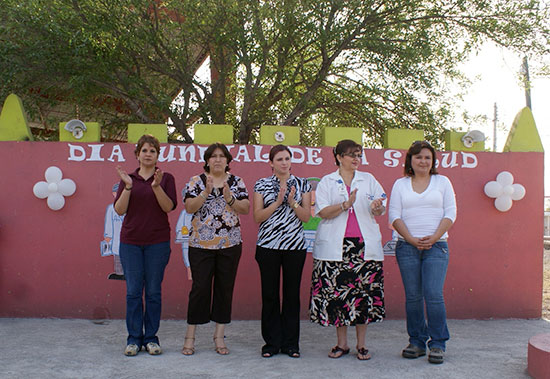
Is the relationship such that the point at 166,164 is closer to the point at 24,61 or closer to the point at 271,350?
the point at 271,350

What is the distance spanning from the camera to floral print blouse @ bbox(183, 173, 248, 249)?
366 centimetres

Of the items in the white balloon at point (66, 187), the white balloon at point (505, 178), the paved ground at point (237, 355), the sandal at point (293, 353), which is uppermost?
the white balloon at point (505, 178)

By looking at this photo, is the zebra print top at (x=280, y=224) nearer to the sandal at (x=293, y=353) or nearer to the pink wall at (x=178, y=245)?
the sandal at (x=293, y=353)

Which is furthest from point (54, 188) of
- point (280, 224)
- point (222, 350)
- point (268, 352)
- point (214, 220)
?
point (268, 352)

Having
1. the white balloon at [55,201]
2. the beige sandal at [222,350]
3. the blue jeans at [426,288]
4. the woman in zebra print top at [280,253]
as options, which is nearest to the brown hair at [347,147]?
the woman in zebra print top at [280,253]

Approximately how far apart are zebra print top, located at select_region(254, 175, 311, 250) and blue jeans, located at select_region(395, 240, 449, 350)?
2.72ft

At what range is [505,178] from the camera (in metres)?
5.04

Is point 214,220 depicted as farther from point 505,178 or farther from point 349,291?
point 505,178

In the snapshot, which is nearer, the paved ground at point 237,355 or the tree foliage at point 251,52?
the paved ground at point 237,355

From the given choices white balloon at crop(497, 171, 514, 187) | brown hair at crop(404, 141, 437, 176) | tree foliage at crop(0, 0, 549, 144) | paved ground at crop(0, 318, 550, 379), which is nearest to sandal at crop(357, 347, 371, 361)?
paved ground at crop(0, 318, 550, 379)

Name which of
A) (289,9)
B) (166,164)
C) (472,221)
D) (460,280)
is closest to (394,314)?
(460,280)

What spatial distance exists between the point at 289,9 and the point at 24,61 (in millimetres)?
3902

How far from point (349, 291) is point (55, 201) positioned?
10.1 ft

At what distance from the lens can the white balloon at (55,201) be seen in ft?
15.7
